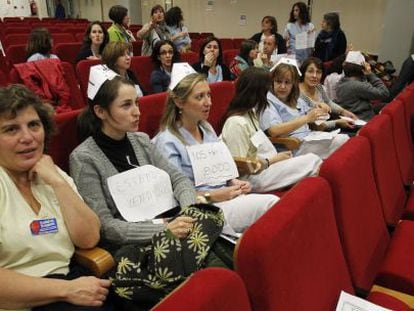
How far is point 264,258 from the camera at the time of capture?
0.83 m

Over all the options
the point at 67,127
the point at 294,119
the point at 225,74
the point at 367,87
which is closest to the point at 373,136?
the point at 294,119

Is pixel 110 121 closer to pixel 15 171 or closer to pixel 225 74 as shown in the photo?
pixel 15 171

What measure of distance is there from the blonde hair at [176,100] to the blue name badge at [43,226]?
85cm

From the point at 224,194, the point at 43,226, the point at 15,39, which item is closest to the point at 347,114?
the point at 224,194

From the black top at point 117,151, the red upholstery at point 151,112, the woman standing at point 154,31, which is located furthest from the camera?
the woman standing at point 154,31

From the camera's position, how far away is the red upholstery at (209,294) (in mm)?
651

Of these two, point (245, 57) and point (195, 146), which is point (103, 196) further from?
point (245, 57)

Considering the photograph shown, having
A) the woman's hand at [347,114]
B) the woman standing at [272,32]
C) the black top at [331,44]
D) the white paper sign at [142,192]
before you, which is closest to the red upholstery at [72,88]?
the white paper sign at [142,192]

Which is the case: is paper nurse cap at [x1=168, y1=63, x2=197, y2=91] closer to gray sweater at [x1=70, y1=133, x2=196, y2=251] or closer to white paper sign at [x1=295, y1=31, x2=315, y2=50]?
gray sweater at [x1=70, y1=133, x2=196, y2=251]

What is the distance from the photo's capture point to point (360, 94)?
362cm

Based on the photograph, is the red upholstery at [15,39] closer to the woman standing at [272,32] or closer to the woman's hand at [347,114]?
the woman standing at [272,32]

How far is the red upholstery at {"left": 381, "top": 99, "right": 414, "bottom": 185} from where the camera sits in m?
2.16

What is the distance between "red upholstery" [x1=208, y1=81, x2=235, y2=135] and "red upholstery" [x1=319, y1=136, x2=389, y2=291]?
1272 millimetres

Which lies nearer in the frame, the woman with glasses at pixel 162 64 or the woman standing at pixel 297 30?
the woman with glasses at pixel 162 64
